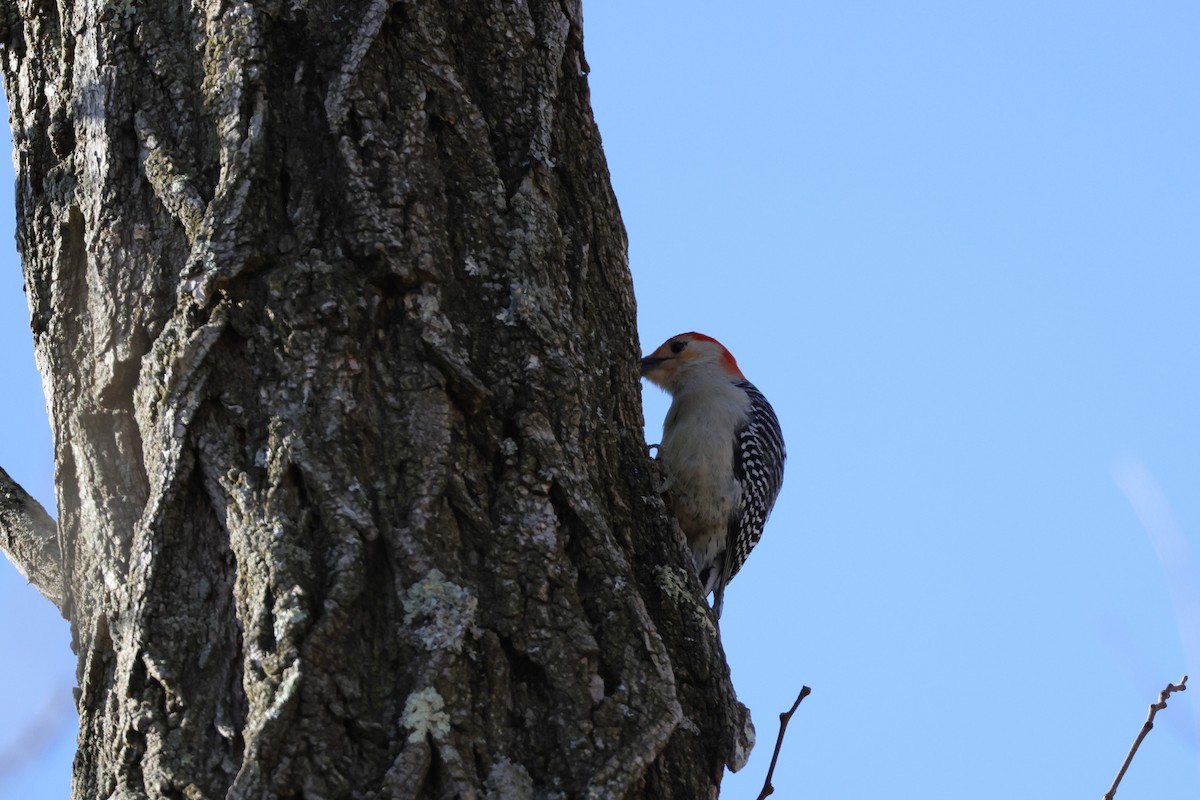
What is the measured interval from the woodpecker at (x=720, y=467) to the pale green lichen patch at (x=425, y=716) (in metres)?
2.83

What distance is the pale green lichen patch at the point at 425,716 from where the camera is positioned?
2.11m

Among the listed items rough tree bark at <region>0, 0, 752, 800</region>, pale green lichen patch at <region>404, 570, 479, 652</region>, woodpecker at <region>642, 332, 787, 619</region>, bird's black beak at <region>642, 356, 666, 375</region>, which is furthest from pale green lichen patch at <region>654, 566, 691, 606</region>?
bird's black beak at <region>642, 356, 666, 375</region>

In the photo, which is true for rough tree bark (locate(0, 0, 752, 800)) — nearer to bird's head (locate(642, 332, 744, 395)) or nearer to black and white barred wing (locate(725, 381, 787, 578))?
black and white barred wing (locate(725, 381, 787, 578))

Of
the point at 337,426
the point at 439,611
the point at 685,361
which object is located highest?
the point at 685,361

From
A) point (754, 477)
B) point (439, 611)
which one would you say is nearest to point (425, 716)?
point (439, 611)

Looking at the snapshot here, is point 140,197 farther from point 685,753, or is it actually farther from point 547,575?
point 685,753

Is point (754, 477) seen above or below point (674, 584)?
above

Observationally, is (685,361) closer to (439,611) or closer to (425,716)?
(439,611)

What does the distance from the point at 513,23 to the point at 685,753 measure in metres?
1.50

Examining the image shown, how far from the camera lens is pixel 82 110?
2.64 metres

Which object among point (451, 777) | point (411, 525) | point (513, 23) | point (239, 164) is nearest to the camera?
point (451, 777)

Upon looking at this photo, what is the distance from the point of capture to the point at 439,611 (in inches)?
87.1

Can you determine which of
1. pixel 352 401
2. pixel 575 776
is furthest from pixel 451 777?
→ pixel 352 401

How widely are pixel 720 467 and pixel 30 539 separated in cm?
298
